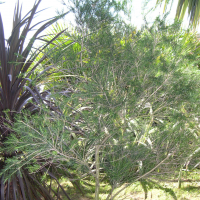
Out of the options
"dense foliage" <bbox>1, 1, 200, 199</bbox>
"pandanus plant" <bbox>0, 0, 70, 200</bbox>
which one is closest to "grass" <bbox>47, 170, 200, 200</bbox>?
"pandanus plant" <bbox>0, 0, 70, 200</bbox>

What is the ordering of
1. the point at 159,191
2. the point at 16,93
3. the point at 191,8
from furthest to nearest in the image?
1. the point at 191,8
2. the point at 159,191
3. the point at 16,93

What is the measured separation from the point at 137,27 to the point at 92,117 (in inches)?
28.1

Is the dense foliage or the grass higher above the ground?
the dense foliage

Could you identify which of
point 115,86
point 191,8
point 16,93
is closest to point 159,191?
point 115,86

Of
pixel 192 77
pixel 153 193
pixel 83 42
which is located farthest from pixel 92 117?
pixel 153 193

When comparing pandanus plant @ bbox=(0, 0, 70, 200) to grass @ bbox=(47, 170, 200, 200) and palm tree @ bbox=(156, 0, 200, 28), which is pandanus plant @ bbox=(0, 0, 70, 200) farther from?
palm tree @ bbox=(156, 0, 200, 28)

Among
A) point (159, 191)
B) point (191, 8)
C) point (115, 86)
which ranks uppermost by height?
point (191, 8)

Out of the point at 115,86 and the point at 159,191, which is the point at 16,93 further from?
the point at 159,191

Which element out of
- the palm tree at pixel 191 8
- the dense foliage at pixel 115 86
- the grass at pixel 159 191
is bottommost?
the grass at pixel 159 191

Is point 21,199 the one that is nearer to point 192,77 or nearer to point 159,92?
point 159,92

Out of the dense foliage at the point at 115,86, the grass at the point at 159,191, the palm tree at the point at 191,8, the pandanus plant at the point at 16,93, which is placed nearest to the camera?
the dense foliage at the point at 115,86

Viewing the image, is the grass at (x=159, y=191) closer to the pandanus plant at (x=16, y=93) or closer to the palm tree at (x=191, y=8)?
the pandanus plant at (x=16, y=93)

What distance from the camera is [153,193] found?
87.7 inches

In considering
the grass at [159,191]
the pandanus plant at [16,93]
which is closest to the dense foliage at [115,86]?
the pandanus plant at [16,93]
